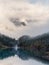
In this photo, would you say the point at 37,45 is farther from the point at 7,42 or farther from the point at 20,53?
the point at 7,42

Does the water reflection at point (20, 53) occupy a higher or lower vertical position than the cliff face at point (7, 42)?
lower

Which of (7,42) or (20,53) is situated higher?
(7,42)

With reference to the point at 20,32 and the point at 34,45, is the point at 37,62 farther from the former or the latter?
the point at 20,32

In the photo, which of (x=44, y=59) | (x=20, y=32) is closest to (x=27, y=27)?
(x=20, y=32)

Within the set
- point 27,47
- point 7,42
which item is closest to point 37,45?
point 27,47

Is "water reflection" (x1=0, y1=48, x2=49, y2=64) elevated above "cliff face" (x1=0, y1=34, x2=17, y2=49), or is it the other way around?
"cliff face" (x1=0, y1=34, x2=17, y2=49)
